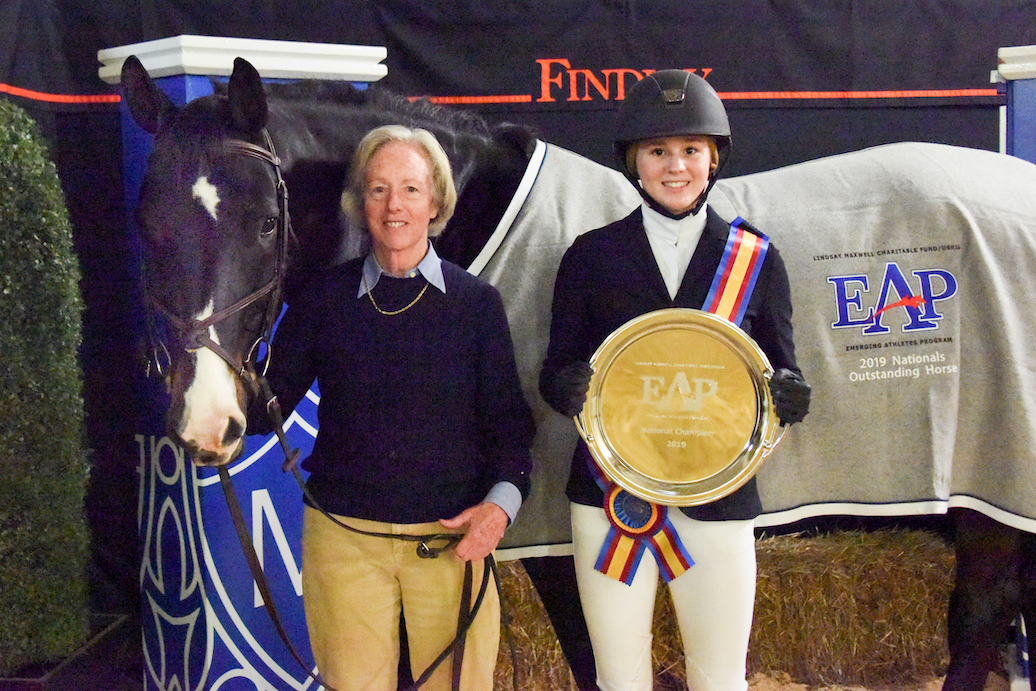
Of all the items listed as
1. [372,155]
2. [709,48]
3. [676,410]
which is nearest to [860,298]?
[676,410]

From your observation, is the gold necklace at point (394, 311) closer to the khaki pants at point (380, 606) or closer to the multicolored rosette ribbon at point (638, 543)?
the khaki pants at point (380, 606)

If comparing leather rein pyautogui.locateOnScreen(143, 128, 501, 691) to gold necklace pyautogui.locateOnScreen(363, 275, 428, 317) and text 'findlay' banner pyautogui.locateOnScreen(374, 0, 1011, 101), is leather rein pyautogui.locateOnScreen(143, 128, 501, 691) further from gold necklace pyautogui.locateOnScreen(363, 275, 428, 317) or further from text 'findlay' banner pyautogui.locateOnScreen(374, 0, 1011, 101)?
text 'findlay' banner pyautogui.locateOnScreen(374, 0, 1011, 101)

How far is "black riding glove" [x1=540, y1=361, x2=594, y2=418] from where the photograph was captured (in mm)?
1337

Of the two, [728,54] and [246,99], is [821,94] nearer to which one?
[728,54]

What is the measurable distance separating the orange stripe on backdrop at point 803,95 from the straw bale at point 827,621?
5.17ft

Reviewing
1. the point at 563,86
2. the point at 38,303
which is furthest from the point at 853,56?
the point at 38,303

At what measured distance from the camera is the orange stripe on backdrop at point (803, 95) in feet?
8.29

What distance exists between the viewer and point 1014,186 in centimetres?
171

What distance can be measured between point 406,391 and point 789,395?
2.29 feet

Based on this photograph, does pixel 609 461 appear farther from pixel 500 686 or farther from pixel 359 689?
pixel 500 686

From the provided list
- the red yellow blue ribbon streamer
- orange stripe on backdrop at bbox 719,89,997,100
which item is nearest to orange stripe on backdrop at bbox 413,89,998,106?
orange stripe on backdrop at bbox 719,89,997,100

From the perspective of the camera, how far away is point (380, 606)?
131 centimetres

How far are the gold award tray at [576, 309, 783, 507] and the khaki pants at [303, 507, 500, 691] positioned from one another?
362mm

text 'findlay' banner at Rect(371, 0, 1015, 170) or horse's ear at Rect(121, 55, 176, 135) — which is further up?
text 'findlay' banner at Rect(371, 0, 1015, 170)
